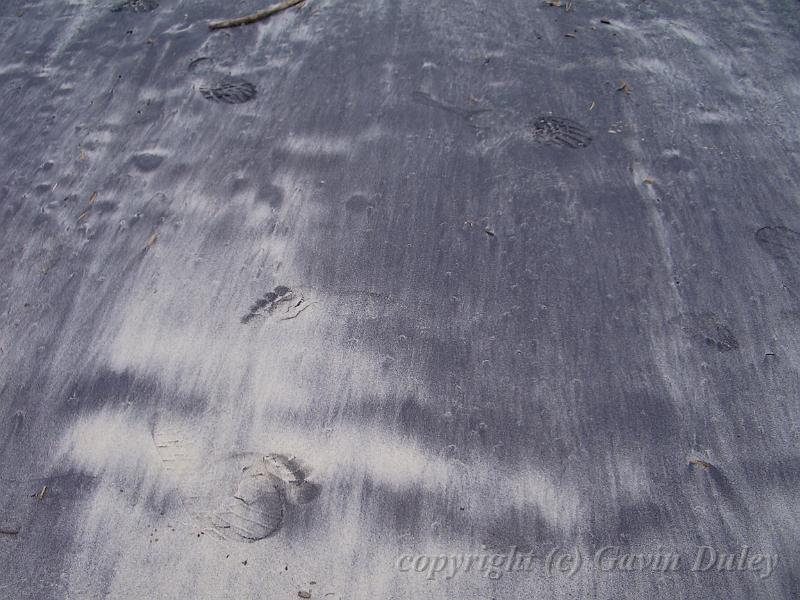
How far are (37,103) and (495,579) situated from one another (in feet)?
6.75

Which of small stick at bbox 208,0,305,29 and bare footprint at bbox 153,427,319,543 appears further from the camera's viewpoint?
small stick at bbox 208,0,305,29

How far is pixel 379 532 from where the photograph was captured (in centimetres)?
115

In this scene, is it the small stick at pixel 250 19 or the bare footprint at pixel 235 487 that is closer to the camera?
the bare footprint at pixel 235 487

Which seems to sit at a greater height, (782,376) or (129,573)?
(782,376)

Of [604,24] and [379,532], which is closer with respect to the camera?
[379,532]

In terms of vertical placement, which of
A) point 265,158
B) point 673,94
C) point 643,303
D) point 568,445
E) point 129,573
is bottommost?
point 129,573

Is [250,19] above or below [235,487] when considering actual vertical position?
above

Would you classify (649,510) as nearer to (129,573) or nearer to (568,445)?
(568,445)

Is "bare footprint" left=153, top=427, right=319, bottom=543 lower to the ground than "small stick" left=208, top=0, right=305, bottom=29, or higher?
lower

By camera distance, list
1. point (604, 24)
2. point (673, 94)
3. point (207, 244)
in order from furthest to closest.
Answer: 1. point (604, 24)
2. point (673, 94)
3. point (207, 244)

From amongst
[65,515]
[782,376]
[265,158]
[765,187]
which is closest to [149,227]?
[265,158]

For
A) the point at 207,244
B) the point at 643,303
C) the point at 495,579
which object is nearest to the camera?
the point at 495,579

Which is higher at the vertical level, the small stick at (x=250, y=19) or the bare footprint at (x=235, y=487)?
the small stick at (x=250, y=19)

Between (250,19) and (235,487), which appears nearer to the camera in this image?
(235,487)
